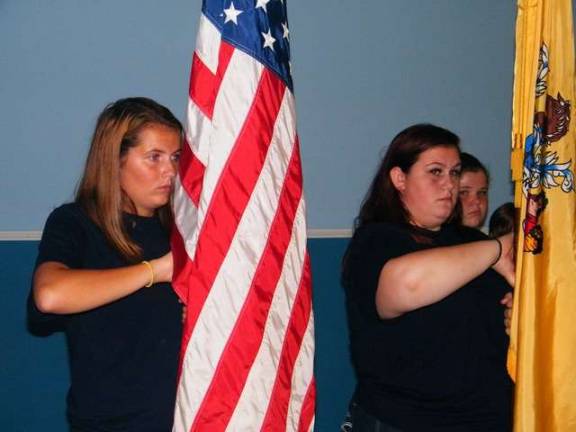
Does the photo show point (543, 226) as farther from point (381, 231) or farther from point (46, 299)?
point (46, 299)

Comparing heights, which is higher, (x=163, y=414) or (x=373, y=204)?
(x=373, y=204)

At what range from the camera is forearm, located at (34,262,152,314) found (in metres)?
1.54

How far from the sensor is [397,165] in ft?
6.80

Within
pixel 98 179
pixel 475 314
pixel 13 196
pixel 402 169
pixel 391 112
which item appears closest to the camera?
pixel 98 179

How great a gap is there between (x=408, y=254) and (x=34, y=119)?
152cm

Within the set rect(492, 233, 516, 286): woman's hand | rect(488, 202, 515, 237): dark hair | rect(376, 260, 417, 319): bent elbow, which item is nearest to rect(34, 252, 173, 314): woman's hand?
Result: rect(376, 260, 417, 319): bent elbow

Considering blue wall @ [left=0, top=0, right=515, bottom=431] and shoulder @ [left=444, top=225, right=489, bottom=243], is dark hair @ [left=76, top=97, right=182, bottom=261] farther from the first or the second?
blue wall @ [left=0, top=0, right=515, bottom=431]

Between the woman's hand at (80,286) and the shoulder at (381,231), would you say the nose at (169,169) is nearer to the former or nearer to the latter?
the woman's hand at (80,286)

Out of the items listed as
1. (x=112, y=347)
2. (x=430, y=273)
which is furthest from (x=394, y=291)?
(x=112, y=347)

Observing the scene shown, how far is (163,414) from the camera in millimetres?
1671

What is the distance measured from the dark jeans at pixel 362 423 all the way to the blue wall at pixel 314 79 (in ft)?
3.96

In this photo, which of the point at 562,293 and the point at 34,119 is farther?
the point at 34,119

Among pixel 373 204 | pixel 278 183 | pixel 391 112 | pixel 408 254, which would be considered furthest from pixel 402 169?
pixel 391 112

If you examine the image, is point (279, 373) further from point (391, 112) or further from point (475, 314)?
point (391, 112)
